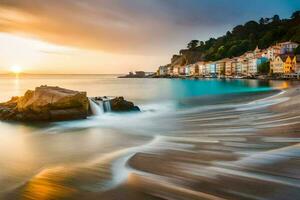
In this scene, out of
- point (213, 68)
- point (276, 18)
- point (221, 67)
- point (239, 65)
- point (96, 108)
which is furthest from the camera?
point (276, 18)

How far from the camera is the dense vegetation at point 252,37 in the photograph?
397ft

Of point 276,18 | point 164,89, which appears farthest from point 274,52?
point 276,18

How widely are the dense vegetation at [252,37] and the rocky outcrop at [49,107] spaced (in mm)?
105712

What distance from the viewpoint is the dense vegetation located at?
12106 cm

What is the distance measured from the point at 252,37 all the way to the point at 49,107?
13845 cm

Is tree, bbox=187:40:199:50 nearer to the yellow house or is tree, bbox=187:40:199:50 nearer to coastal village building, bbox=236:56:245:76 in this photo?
coastal village building, bbox=236:56:245:76

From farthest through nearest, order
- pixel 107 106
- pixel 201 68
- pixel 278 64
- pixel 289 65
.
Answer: pixel 201 68
pixel 278 64
pixel 289 65
pixel 107 106

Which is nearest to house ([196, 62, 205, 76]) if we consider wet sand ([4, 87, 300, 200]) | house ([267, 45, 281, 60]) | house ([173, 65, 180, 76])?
house ([173, 65, 180, 76])

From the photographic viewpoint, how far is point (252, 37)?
14138cm

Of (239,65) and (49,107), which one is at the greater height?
(239,65)

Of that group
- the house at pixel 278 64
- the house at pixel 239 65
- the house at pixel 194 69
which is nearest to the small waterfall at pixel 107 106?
the house at pixel 278 64

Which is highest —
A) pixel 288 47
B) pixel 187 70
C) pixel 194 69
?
pixel 288 47

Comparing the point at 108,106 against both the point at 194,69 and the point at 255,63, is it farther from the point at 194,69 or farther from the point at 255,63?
the point at 194,69

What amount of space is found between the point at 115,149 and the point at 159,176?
11.6 feet
